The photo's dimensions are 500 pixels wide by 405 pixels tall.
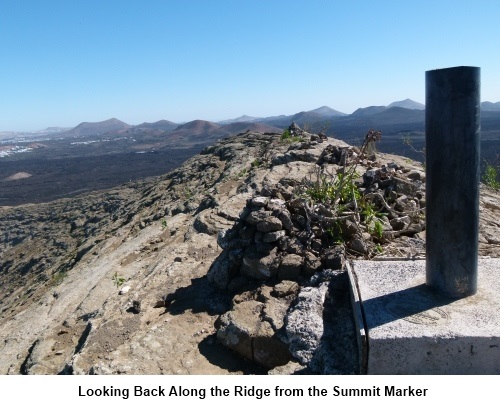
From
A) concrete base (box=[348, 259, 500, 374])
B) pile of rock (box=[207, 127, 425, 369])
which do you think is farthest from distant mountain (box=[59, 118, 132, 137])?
concrete base (box=[348, 259, 500, 374])

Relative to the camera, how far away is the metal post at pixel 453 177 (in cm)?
238

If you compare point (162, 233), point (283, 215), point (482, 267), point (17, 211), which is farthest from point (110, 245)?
point (17, 211)

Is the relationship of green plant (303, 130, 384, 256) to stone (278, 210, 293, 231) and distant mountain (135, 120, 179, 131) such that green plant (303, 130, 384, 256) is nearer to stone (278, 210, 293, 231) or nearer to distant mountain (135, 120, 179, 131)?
stone (278, 210, 293, 231)

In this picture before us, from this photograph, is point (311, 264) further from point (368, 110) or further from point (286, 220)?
point (368, 110)

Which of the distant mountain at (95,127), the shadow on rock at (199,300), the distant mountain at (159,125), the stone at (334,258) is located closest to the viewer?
the stone at (334,258)

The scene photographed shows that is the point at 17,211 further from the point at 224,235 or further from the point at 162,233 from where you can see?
the point at 224,235

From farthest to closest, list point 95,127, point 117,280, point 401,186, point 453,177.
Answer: point 95,127, point 117,280, point 401,186, point 453,177

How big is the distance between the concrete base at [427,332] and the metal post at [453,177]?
0.15 meters

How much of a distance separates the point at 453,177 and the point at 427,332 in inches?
33.4

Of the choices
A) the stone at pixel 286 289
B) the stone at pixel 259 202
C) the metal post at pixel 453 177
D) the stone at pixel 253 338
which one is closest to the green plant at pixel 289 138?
the stone at pixel 259 202

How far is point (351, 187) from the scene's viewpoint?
12.6ft

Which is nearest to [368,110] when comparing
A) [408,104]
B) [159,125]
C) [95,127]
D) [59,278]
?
[408,104]

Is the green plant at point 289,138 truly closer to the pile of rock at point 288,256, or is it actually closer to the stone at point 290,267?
the pile of rock at point 288,256

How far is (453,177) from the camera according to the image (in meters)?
2.47
